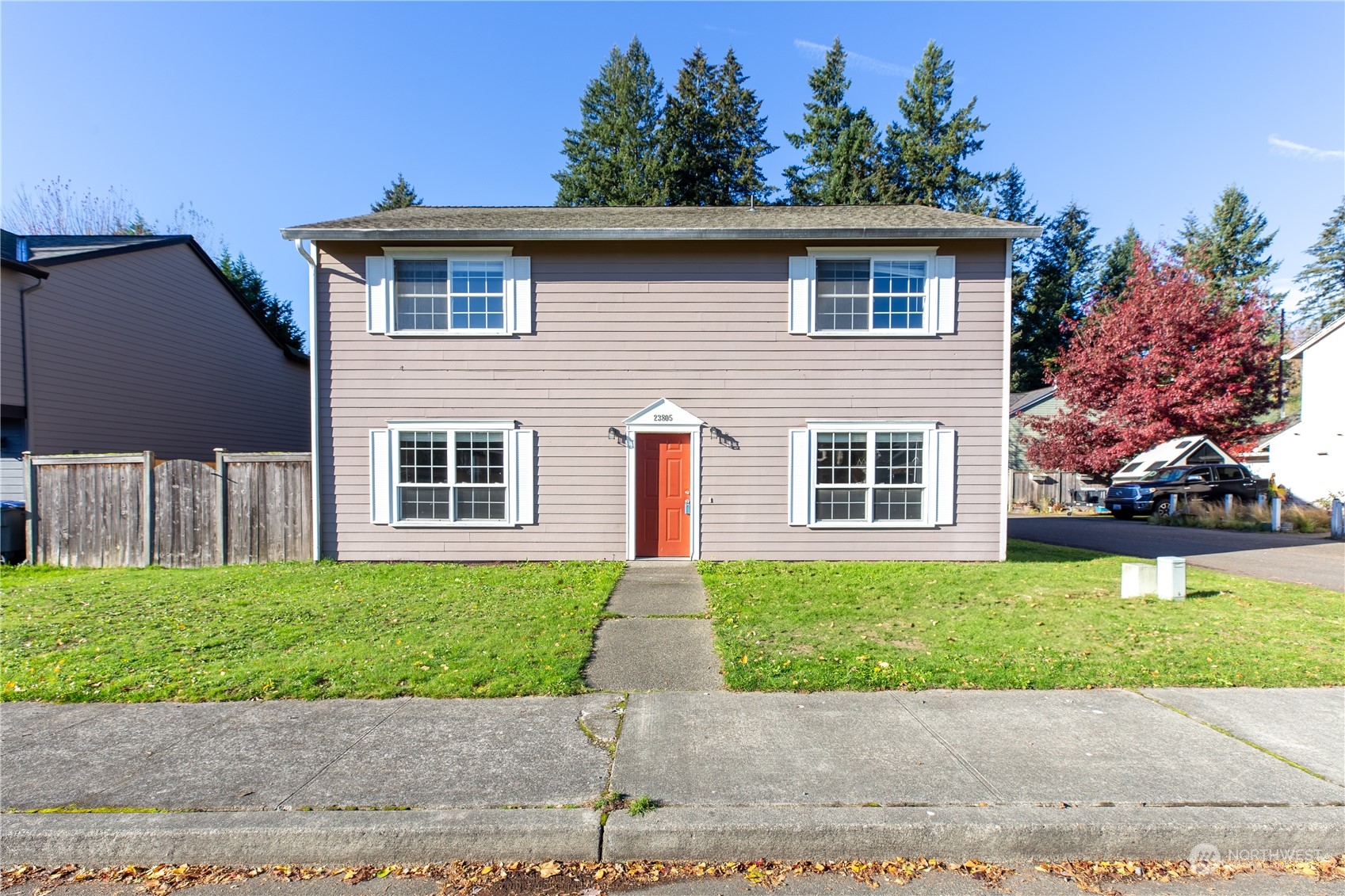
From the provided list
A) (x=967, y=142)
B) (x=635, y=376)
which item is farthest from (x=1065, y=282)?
(x=635, y=376)

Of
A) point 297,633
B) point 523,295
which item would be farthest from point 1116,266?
point 297,633

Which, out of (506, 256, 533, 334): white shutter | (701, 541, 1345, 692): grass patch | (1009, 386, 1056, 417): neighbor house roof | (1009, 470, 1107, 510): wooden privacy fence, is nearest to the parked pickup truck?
(1009, 470, 1107, 510): wooden privacy fence

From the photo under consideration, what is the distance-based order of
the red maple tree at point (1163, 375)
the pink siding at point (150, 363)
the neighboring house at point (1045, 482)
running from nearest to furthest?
the pink siding at point (150, 363)
the red maple tree at point (1163, 375)
the neighboring house at point (1045, 482)

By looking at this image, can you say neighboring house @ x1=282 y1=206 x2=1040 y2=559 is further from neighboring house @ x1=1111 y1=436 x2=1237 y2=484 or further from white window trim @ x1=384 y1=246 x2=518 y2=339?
neighboring house @ x1=1111 y1=436 x2=1237 y2=484

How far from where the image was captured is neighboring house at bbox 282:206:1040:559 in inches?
401

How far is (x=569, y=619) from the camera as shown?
6.61 meters

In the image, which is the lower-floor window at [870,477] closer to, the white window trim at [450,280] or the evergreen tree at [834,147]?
the white window trim at [450,280]

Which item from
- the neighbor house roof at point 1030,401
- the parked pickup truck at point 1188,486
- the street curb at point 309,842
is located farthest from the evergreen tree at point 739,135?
the street curb at point 309,842

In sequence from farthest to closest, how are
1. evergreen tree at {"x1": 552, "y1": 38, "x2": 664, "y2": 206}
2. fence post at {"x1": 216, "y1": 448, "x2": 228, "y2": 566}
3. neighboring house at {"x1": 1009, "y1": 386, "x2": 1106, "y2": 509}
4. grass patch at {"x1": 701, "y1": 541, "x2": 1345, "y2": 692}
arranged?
evergreen tree at {"x1": 552, "y1": 38, "x2": 664, "y2": 206} < neighboring house at {"x1": 1009, "y1": 386, "x2": 1106, "y2": 509} < fence post at {"x1": 216, "y1": 448, "x2": 228, "y2": 566} < grass patch at {"x1": 701, "y1": 541, "x2": 1345, "y2": 692}

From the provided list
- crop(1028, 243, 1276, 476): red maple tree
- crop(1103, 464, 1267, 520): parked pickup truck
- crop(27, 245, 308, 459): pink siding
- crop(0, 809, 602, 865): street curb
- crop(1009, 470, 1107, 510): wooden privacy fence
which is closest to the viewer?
crop(0, 809, 602, 865): street curb

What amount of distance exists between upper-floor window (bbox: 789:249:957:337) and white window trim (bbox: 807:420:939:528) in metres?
1.43

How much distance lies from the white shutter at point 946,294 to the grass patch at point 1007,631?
3.90 meters

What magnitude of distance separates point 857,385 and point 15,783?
9.85 meters

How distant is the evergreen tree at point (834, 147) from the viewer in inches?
1330
